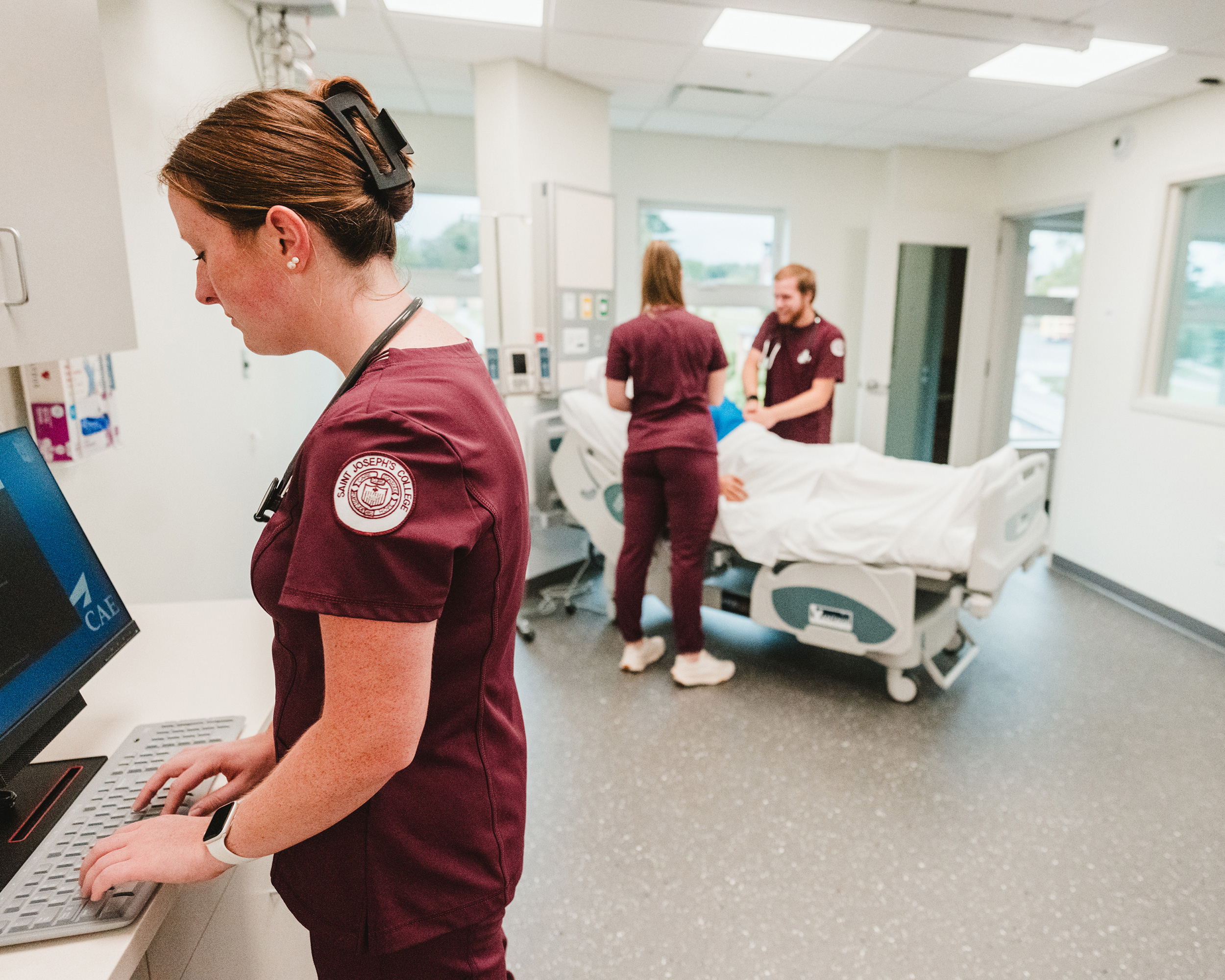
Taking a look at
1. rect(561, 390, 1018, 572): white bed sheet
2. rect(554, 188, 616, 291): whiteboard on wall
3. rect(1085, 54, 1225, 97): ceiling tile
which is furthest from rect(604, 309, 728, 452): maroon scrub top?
rect(1085, 54, 1225, 97): ceiling tile

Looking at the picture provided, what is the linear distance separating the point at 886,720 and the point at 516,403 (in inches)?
86.9

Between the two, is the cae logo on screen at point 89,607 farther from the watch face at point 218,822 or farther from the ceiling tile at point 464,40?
the ceiling tile at point 464,40

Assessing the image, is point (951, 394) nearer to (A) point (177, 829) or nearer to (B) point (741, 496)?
(B) point (741, 496)

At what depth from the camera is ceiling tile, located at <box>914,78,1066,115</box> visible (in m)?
3.48

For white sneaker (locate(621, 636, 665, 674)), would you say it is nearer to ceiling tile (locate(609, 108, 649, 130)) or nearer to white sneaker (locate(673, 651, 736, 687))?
white sneaker (locate(673, 651, 736, 687))

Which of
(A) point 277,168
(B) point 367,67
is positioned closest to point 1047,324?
(B) point 367,67

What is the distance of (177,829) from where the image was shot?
0.75 m

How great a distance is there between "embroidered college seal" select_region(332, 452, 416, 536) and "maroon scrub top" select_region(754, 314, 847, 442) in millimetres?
2899

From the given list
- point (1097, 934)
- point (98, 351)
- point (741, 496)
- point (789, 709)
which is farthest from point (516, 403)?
point (1097, 934)

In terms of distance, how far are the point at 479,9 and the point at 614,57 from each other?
0.68 meters

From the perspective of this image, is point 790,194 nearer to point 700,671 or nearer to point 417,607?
point 700,671

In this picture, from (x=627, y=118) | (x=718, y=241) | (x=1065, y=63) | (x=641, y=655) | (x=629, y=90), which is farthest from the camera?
(x=718, y=241)

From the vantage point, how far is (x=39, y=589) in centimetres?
98

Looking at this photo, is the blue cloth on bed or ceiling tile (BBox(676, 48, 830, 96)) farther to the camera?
ceiling tile (BBox(676, 48, 830, 96))
